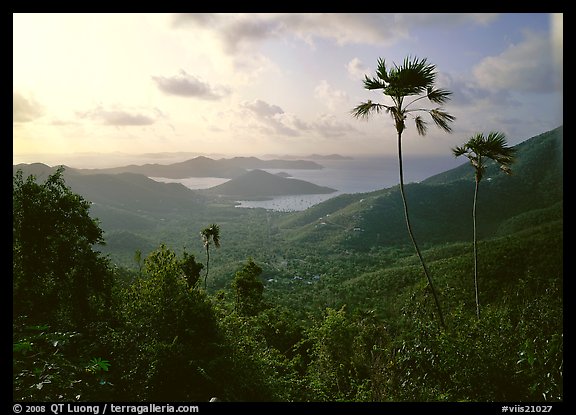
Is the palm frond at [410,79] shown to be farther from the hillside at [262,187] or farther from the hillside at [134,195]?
the hillside at [262,187]

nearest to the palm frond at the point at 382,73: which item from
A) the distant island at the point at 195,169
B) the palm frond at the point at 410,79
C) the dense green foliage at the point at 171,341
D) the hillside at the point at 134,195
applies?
the palm frond at the point at 410,79

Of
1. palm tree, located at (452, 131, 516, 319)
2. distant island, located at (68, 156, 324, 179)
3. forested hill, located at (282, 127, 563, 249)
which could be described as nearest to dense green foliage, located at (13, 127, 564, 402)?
palm tree, located at (452, 131, 516, 319)

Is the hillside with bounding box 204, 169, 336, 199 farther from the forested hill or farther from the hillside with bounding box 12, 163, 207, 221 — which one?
the forested hill

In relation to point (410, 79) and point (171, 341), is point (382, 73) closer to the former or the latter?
point (410, 79)

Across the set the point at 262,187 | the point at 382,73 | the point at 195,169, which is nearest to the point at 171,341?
the point at 382,73
